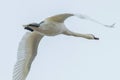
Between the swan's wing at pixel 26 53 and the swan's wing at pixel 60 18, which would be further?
the swan's wing at pixel 26 53

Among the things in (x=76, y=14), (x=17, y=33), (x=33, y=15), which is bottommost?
(x=17, y=33)

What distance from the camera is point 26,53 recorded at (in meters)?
5.91

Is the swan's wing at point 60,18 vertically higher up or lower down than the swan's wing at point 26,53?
higher up

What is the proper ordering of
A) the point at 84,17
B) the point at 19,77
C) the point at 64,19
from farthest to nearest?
1. the point at 19,77
2. the point at 64,19
3. the point at 84,17

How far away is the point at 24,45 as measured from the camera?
584cm

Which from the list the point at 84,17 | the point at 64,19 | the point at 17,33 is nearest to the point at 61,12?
the point at 64,19

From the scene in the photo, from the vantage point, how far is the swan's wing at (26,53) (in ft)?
18.9

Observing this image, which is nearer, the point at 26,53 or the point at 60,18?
the point at 60,18

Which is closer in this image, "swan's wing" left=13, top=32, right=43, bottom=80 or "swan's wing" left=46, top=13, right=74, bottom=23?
"swan's wing" left=46, top=13, right=74, bottom=23

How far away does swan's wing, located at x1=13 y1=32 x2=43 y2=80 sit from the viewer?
5766mm

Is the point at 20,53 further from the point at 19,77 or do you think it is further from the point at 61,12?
the point at 61,12

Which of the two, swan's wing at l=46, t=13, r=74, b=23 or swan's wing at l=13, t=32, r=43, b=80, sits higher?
swan's wing at l=46, t=13, r=74, b=23

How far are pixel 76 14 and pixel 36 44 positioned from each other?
1132 millimetres

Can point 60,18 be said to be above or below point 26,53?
above
